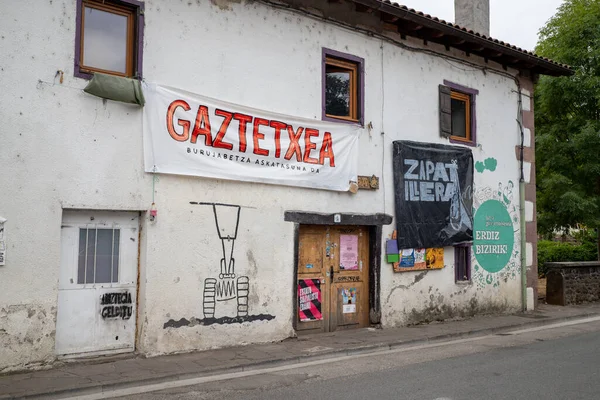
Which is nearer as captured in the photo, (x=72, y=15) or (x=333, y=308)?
(x=72, y=15)

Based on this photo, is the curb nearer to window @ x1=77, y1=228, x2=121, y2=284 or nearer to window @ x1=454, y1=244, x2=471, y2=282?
window @ x1=454, y1=244, x2=471, y2=282

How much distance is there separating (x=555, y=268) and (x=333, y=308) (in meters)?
7.51

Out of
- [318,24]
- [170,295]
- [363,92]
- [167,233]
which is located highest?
[318,24]

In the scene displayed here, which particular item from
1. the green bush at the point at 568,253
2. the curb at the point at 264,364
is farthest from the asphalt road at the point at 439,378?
the green bush at the point at 568,253

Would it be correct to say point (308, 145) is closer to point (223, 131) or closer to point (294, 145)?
point (294, 145)

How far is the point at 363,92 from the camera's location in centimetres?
1110

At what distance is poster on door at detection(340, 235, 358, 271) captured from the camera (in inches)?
428

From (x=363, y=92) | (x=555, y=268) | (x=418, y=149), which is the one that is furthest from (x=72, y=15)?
(x=555, y=268)

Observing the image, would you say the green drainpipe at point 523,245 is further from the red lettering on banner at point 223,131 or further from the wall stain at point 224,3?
the wall stain at point 224,3

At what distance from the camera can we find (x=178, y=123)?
8648 millimetres

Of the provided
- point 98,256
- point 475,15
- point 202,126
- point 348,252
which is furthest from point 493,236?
point 98,256

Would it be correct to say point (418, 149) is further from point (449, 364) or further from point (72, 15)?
point (72, 15)

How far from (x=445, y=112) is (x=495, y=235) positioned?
3.22 m

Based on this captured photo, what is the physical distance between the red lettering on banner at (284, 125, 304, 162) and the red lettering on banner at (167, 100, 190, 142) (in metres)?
1.89
